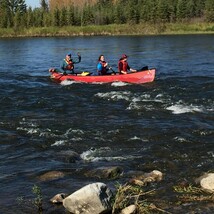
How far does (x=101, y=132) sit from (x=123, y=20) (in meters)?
90.0

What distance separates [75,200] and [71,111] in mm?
9698

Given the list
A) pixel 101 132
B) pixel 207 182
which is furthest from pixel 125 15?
pixel 207 182

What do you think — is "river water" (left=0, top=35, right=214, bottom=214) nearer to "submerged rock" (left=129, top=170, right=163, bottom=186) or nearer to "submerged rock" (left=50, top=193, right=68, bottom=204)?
"submerged rock" (left=50, top=193, right=68, bottom=204)

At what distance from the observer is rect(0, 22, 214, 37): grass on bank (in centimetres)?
8388

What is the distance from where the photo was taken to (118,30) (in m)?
87.9

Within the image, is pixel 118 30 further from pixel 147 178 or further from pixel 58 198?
pixel 58 198

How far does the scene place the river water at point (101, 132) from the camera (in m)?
10.0

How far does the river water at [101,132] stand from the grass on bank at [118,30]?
6079cm

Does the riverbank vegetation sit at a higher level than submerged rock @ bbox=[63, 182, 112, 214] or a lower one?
higher

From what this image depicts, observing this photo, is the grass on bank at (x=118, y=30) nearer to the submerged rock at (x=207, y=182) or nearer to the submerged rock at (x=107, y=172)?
the submerged rock at (x=107, y=172)

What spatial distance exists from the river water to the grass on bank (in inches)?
2393

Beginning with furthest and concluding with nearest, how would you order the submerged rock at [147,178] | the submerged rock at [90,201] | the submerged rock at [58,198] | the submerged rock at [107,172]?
1. the submerged rock at [107,172]
2. the submerged rock at [147,178]
3. the submerged rock at [58,198]
4. the submerged rock at [90,201]

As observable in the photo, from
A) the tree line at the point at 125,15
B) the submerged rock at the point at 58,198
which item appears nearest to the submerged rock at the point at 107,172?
the submerged rock at the point at 58,198

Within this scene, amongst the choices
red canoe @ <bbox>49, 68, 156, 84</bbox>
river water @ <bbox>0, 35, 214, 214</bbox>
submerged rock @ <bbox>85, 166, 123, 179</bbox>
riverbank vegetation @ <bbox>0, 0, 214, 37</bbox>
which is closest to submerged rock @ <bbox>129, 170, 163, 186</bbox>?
river water @ <bbox>0, 35, 214, 214</bbox>
